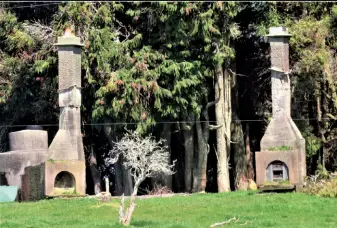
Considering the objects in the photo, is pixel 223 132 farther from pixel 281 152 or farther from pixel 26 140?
pixel 26 140

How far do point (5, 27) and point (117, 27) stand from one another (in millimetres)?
4006

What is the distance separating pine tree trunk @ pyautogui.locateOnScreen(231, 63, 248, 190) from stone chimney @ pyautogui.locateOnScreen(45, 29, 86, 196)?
25.1 ft

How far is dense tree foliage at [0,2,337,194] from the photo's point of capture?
24.5 meters

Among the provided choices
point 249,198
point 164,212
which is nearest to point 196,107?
point 249,198

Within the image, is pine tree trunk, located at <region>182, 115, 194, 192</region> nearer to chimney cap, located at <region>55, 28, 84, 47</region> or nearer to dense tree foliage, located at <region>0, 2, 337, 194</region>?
dense tree foliage, located at <region>0, 2, 337, 194</region>

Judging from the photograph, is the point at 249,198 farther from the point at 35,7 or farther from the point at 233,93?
the point at 35,7

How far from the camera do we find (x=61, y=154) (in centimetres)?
2262

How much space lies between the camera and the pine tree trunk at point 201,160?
27.4 m

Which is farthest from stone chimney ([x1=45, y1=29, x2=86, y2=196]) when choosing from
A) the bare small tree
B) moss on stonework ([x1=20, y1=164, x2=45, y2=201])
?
the bare small tree

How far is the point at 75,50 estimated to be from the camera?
23.4 m

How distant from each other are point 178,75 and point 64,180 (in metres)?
5.12

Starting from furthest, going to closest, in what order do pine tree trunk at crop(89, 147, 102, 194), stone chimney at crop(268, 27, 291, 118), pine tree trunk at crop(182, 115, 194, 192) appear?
pine tree trunk at crop(89, 147, 102, 194)
pine tree trunk at crop(182, 115, 194, 192)
stone chimney at crop(268, 27, 291, 118)

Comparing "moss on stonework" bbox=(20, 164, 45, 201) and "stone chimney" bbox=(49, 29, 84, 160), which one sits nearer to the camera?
"stone chimney" bbox=(49, 29, 84, 160)

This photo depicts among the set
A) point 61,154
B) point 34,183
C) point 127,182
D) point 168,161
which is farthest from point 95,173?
point 61,154
